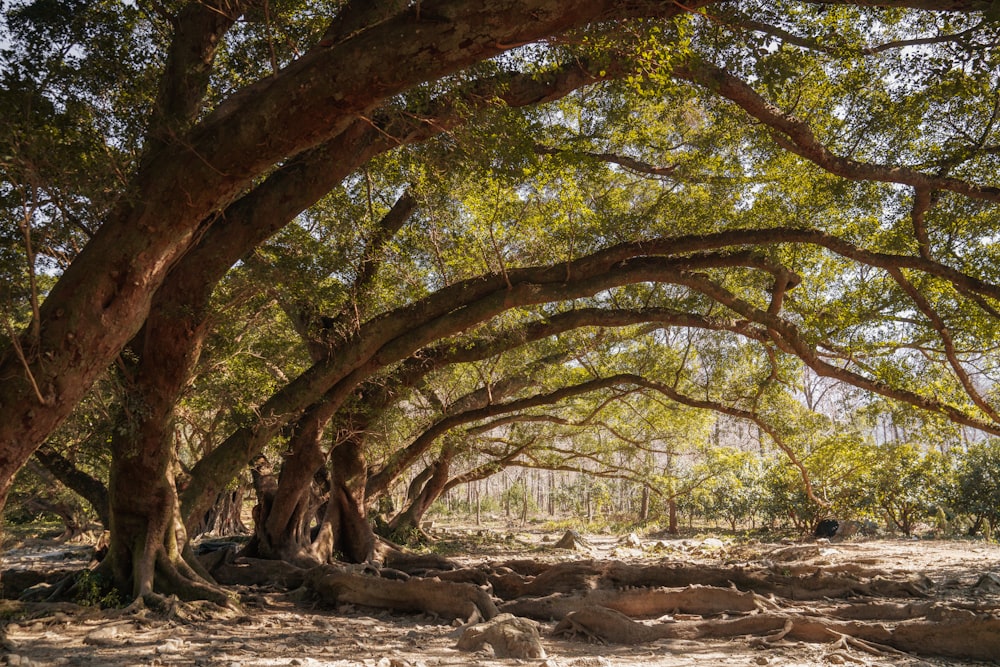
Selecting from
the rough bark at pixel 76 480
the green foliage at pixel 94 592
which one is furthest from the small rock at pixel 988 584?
the rough bark at pixel 76 480

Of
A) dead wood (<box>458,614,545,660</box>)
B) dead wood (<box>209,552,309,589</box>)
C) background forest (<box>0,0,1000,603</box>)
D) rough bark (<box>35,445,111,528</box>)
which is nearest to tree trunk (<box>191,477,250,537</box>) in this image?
background forest (<box>0,0,1000,603</box>)

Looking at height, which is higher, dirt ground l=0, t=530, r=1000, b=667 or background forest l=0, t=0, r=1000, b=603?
background forest l=0, t=0, r=1000, b=603

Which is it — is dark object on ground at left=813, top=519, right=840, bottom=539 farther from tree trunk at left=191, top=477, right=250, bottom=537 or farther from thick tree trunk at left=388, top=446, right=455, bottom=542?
tree trunk at left=191, top=477, right=250, bottom=537

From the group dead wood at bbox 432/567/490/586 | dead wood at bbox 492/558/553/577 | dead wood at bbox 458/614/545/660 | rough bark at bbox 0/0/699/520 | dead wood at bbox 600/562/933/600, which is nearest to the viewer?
rough bark at bbox 0/0/699/520

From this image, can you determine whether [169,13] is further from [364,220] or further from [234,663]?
[234,663]

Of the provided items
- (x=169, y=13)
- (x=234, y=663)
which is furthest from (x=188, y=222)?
(x=169, y=13)

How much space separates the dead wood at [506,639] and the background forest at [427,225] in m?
3.16

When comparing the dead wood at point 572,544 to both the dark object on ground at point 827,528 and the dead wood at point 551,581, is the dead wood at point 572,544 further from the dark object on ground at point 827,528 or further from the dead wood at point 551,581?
the dead wood at point 551,581

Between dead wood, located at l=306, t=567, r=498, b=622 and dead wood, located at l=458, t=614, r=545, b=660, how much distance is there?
1.27 meters

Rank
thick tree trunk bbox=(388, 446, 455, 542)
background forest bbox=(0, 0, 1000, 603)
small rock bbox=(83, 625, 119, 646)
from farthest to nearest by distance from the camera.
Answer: thick tree trunk bbox=(388, 446, 455, 542) → small rock bbox=(83, 625, 119, 646) → background forest bbox=(0, 0, 1000, 603)

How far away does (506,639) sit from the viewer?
15.8 ft

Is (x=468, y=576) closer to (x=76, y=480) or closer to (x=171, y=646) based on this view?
(x=171, y=646)

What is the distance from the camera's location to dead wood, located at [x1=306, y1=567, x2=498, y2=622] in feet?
21.7

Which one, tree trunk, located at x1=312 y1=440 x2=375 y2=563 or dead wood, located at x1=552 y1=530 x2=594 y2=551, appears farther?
dead wood, located at x1=552 y1=530 x2=594 y2=551
